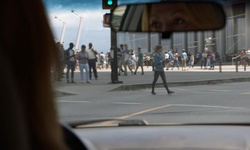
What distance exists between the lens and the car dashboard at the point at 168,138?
9.66ft

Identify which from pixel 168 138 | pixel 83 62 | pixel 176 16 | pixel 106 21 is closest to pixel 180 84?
pixel 83 62

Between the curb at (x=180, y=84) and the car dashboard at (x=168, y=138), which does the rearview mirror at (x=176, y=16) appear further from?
the curb at (x=180, y=84)

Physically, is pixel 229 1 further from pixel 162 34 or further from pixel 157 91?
pixel 157 91

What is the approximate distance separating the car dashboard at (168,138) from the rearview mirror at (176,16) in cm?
101

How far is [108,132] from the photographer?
123 inches

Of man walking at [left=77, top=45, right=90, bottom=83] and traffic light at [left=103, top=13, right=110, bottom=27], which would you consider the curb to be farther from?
traffic light at [left=103, top=13, right=110, bottom=27]

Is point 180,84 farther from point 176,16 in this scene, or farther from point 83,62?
point 176,16

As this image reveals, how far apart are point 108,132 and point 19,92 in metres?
2.19

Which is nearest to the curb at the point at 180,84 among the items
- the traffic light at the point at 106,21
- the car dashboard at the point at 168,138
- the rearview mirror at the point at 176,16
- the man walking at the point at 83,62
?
the man walking at the point at 83,62

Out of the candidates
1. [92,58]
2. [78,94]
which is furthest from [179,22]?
[92,58]

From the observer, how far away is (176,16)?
204 centimetres

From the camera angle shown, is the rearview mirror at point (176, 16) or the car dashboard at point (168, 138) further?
the car dashboard at point (168, 138)

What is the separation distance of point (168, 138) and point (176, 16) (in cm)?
118

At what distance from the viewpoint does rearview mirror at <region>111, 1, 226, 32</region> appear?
1981 millimetres
